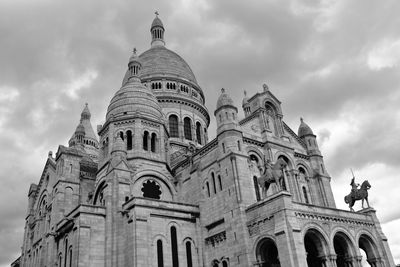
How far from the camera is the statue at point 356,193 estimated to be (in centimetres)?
3766

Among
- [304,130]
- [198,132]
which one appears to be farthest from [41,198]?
[304,130]

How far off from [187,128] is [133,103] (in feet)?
47.1

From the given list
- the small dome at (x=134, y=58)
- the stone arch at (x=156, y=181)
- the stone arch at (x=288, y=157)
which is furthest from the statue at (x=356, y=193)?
the small dome at (x=134, y=58)

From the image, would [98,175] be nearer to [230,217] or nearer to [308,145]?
[230,217]

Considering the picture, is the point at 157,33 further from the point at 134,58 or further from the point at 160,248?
the point at 160,248

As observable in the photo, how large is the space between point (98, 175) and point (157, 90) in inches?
829

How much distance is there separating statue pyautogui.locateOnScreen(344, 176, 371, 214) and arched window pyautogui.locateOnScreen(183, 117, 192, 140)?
2607cm

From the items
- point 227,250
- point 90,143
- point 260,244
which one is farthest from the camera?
point 90,143

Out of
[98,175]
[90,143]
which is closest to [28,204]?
[98,175]

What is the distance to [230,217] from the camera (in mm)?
34938

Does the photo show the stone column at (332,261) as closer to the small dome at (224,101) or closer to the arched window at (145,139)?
the small dome at (224,101)

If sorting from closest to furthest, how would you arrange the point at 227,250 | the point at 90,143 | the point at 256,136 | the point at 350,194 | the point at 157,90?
the point at 227,250 → the point at 350,194 → the point at 256,136 → the point at 157,90 → the point at 90,143

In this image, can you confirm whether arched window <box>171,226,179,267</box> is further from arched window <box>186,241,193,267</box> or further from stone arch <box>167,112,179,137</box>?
stone arch <box>167,112,179,137</box>

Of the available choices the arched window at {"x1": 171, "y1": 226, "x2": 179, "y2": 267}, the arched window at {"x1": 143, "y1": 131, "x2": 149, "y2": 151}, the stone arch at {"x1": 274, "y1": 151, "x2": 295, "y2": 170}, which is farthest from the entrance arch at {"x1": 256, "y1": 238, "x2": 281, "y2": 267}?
the arched window at {"x1": 143, "y1": 131, "x2": 149, "y2": 151}
